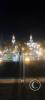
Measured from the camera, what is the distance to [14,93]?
6.98 metres

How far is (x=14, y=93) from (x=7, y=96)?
1.04ft

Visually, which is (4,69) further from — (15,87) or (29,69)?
(15,87)

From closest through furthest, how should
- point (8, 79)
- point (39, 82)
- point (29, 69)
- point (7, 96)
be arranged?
1. point (7, 96)
2. point (39, 82)
3. point (8, 79)
4. point (29, 69)

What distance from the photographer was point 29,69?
352 inches

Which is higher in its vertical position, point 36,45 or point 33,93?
point 36,45

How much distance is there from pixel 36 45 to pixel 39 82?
1675 inches

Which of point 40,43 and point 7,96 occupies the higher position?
point 40,43

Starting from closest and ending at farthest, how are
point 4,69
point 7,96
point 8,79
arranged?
1. point 7,96
2. point 8,79
3. point 4,69

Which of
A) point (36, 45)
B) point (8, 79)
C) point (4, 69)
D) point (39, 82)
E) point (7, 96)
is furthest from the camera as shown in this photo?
point (36, 45)

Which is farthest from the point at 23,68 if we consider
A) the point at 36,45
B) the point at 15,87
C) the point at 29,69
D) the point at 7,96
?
the point at 36,45

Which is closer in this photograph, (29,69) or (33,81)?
(33,81)

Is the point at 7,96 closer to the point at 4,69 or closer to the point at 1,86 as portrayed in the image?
the point at 1,86

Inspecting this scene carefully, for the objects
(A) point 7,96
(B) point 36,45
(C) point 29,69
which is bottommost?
(A) point 7,96

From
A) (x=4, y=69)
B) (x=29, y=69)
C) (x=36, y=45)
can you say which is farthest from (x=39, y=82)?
(x=36, y=45)
